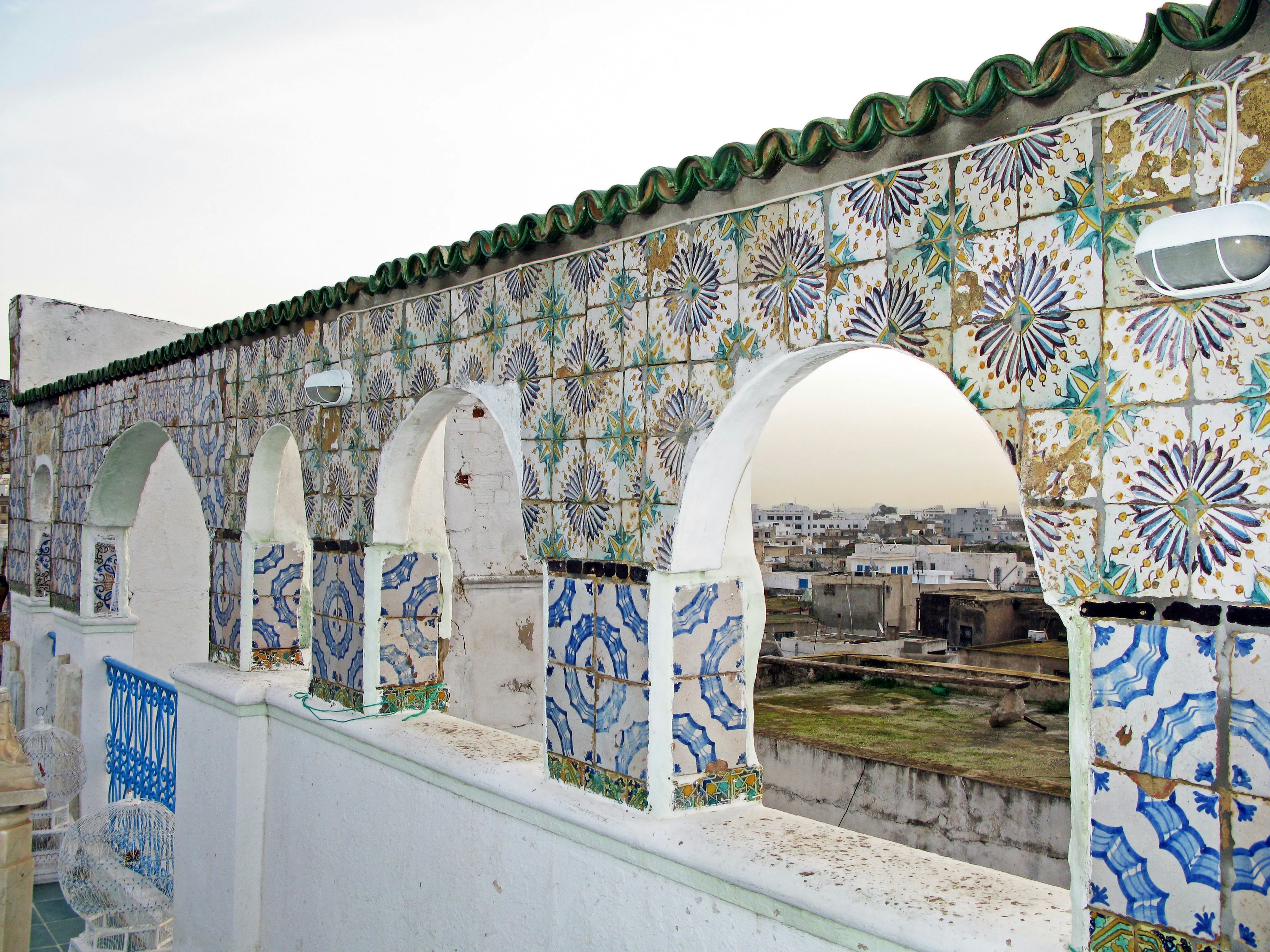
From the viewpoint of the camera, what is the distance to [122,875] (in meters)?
5.93

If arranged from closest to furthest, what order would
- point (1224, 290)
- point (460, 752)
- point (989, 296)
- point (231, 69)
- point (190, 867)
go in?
1. point (1224, 290)
2. point (989, 296)
3. point (460, 752)
4. point (190, 867)
5. point (231, 69)

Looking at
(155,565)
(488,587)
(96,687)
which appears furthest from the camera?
(155,565)

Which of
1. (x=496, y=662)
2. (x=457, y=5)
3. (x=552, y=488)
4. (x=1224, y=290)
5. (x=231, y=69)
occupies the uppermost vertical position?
(x=231, y=69)

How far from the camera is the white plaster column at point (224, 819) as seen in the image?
464 centimetres

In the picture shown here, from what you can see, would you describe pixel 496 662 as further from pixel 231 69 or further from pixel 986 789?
pixel 231 69

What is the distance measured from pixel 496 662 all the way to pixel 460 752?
4483 mm

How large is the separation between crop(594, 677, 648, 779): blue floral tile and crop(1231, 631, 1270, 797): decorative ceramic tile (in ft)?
4.90

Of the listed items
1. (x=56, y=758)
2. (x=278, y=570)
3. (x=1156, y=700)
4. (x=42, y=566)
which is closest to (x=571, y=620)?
(x=1156, y=700)

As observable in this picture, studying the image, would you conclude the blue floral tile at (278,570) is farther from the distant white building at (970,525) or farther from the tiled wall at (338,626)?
the distant white building at (970,525)

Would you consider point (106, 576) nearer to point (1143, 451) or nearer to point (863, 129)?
point (863, 129)

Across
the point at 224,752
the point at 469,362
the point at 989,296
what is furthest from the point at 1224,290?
the point at 224,752

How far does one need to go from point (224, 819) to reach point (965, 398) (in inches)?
162

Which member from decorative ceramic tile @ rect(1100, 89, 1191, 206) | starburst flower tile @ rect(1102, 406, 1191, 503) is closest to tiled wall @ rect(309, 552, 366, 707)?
starburst flower tile @ rect(1102, 406, 1191, 503)

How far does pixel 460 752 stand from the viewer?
11.7ft
